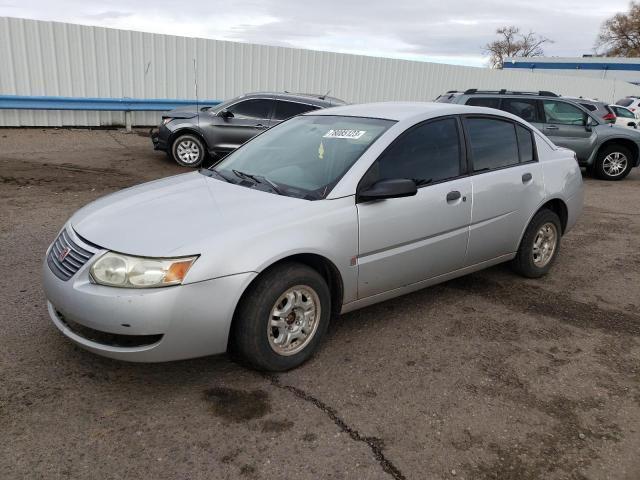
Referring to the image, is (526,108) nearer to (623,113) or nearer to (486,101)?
(486,101)

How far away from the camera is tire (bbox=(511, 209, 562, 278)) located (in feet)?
16.6

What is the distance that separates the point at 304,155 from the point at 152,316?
1.76 meters

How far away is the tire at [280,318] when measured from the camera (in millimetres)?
3201

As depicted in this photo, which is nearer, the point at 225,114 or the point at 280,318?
the point at 280,318

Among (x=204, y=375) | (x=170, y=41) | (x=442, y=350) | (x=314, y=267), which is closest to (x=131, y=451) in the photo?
(x=204, y=375)

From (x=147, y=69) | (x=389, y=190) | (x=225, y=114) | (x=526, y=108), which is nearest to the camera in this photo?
(x=389, y=190)

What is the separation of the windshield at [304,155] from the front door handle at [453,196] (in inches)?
27.5

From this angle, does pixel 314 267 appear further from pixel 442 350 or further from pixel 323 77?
pixel 323 77

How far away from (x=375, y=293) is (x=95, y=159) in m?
8.83

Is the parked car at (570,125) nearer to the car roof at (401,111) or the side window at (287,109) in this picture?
the side window at (287,109)

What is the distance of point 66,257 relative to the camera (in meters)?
3.30

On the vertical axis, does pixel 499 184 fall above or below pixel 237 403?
above

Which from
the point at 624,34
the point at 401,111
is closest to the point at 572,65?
the point at 624,34

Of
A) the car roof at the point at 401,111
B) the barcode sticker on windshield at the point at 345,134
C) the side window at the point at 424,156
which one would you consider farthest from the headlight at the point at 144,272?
the car roof at the point at 401,111
